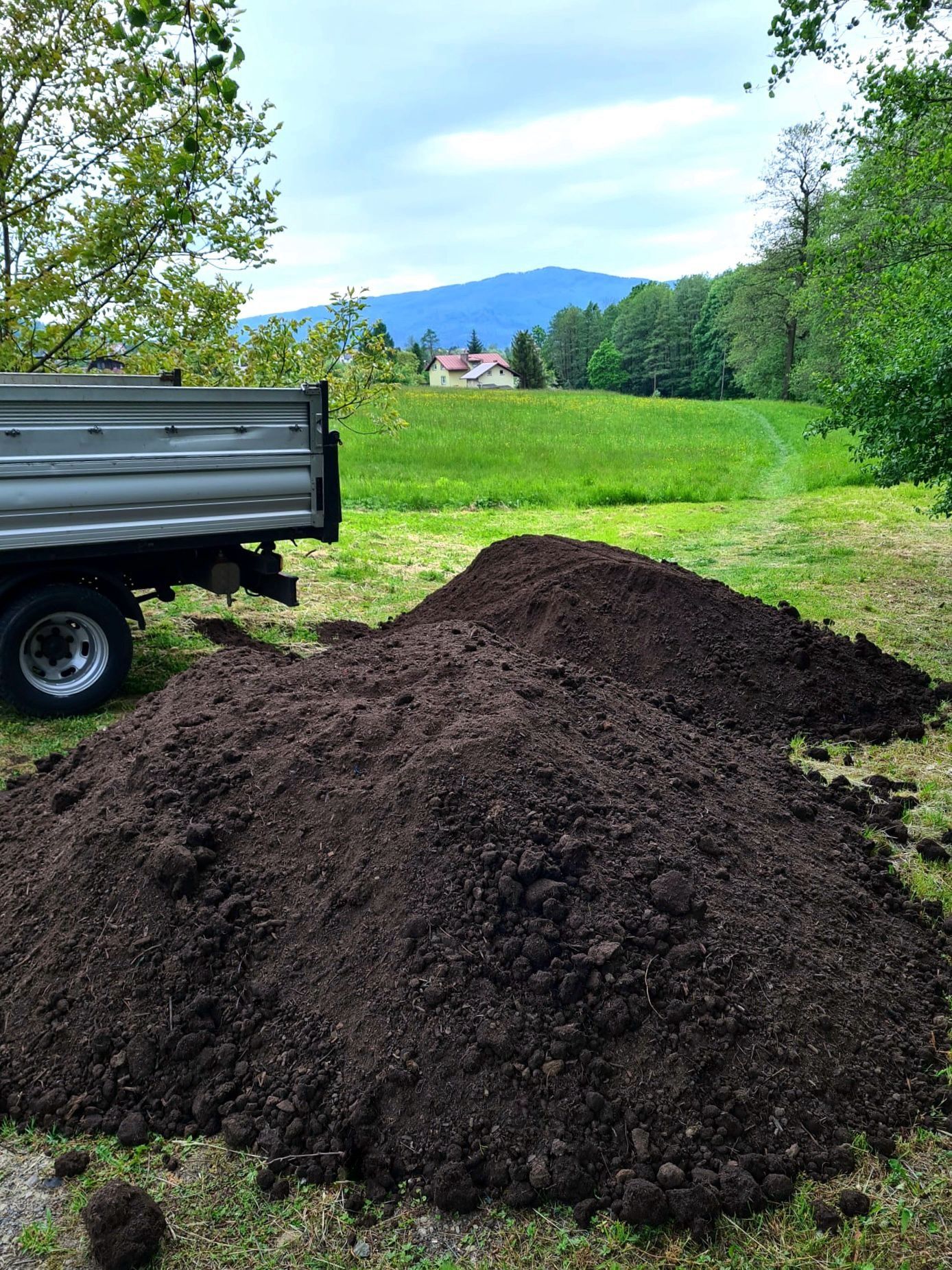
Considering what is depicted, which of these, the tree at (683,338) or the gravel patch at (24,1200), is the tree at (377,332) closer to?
the gravel patch at (24,1200)

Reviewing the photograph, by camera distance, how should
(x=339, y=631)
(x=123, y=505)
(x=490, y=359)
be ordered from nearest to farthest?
(x=123, y=505), (x=339, y=631), (x=490, y=359)

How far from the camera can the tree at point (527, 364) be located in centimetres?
9112

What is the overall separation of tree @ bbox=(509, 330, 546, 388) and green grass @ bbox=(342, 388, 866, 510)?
1904 inches

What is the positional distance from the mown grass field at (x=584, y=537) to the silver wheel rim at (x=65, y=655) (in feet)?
0.98

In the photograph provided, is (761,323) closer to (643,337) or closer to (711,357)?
(711,357)

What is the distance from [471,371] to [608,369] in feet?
97.6

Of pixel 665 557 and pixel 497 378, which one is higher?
pixel 497 378

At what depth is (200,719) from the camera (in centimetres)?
418

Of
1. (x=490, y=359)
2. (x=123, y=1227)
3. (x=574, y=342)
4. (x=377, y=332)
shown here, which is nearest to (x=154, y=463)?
(x=377, y=332)

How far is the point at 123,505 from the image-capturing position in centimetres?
613

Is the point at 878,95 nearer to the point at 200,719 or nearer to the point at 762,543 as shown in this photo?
the point at 762,543

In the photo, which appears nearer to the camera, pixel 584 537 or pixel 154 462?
pixel 154 462

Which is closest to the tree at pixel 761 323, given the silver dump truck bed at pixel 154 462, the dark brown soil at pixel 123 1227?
the silver dump truck bed at pixel 154 462

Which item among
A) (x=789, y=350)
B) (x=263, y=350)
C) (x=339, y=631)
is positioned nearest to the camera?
(x=339, y=631)
